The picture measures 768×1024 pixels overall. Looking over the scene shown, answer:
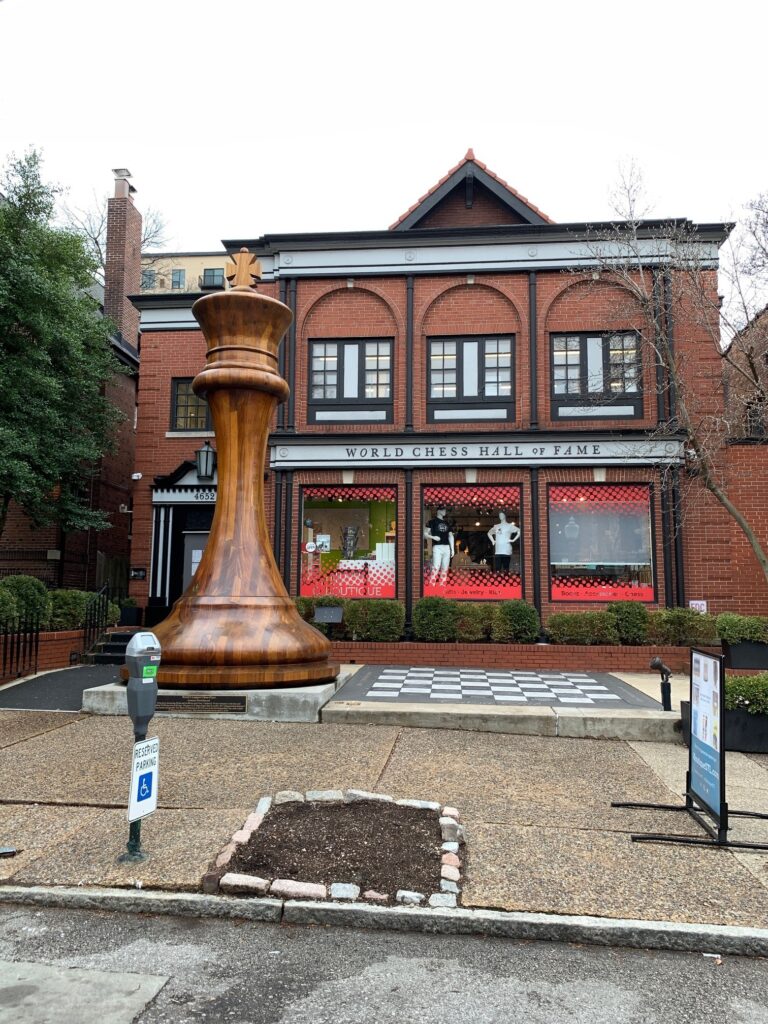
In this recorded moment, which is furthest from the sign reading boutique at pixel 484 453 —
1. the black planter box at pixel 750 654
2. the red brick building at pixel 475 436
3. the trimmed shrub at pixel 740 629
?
the black planter box at pixel 750 654

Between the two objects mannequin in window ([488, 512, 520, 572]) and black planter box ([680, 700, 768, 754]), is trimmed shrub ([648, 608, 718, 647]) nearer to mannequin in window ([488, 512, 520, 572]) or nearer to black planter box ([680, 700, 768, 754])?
mannequin in window ([488, 512, 520, 572])

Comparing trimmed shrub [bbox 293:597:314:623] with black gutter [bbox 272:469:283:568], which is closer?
trimmed shrub [bbox 293:597:314:623]

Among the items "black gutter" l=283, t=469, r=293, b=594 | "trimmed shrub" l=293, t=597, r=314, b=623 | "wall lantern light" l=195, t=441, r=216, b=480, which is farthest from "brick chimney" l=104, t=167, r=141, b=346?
"trimmed shrub" l=293, t=597, r=314, b=623

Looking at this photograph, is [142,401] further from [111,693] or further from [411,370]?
[111,693]

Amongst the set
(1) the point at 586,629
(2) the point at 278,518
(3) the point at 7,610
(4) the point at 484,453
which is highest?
(4) the point at 484,453

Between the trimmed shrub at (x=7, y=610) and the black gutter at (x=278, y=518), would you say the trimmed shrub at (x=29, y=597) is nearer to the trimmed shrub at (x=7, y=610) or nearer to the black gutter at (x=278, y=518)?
the trimmed shrub at (x=7, y=610)

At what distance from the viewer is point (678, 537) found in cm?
1473

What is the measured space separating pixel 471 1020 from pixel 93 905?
2.07 m

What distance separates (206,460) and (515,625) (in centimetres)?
732

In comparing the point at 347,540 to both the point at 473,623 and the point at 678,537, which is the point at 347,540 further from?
the point at 678,537

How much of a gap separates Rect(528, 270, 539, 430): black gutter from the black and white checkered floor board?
5.64 metres

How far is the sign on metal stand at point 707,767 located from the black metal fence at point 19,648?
891 centimetres

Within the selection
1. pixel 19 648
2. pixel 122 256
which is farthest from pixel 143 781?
pixel 122 256

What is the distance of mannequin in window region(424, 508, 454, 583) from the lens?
50.2 ft
